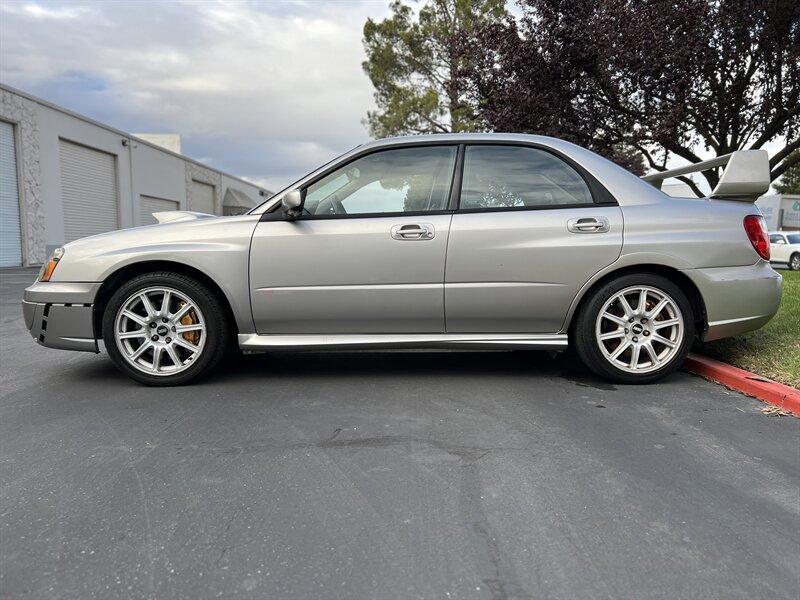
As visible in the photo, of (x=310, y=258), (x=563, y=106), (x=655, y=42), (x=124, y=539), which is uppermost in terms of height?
(x=655, y=42)

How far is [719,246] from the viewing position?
160 inches

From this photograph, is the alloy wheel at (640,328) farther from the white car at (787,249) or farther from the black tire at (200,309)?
the white car at (787,249)

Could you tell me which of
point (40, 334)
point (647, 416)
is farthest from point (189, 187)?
point (647, 416)

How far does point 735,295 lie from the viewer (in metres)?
4.09

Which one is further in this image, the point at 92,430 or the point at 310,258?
the point at 310,258

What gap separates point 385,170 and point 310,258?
2.76 ft

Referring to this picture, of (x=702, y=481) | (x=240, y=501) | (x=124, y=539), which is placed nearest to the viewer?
(x=124, y=539)

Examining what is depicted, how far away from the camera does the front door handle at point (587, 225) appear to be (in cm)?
404

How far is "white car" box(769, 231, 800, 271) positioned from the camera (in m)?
22.5

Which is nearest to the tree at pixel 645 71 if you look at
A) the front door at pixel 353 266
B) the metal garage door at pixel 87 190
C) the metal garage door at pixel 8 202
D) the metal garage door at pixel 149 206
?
the front door at pixel 353 266

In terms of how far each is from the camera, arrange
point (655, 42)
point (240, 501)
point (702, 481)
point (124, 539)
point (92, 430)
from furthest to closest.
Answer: point (655, 42), point (92, 430), point (702, 481), point (240, 501), point (124, 539)

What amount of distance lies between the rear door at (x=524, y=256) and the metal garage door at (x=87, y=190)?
69.0 feet

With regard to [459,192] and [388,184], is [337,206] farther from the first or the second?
[459,192]

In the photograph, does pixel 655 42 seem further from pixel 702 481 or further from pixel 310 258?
pixel 702 481
